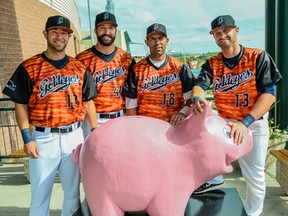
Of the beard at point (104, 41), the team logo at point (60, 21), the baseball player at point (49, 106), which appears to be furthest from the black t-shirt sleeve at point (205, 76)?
the team logo at point (60, 21)

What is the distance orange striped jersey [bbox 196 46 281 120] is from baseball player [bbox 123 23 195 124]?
190 mm

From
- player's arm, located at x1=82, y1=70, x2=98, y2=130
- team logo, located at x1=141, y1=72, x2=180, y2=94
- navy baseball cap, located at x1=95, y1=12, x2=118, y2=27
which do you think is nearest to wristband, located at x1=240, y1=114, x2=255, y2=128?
team logo, located at x1=141, y1=72, x2=180, y2=94

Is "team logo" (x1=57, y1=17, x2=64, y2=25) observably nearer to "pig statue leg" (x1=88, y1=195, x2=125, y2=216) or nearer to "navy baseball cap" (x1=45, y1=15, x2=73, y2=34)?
"navy baseball cap" (x1=45, y1=15, x2=73, y2=34)

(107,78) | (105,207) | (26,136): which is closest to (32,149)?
(26,136)

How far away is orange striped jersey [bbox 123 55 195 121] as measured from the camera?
2.85 meters

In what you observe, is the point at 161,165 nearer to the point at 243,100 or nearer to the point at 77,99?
the point at 77,99

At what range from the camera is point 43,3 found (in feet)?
31.1

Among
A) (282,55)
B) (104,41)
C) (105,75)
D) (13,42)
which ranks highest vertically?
(13,42)

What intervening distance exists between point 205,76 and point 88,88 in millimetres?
1044

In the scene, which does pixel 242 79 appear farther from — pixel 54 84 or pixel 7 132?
pixel 7 132

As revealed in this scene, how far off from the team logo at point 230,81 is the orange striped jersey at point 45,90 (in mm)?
1244

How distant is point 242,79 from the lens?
2707 mm

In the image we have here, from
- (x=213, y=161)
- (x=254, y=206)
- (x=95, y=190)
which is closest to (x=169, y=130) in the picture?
(x=213, y=161)

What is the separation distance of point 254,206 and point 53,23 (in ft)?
7.84
